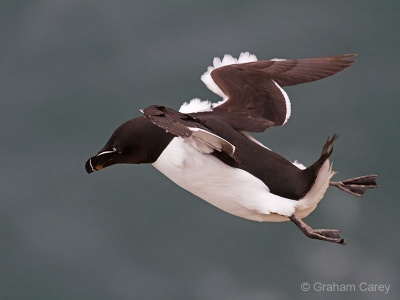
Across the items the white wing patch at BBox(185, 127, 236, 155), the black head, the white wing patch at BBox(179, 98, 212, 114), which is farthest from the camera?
the white wing patch at BBox(179, 98, 212, 114)

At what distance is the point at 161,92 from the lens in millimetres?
33781

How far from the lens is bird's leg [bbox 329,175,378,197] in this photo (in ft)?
34.2

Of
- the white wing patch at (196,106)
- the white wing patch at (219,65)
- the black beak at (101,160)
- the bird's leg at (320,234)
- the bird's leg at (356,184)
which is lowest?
the bird's leg at (320,234)

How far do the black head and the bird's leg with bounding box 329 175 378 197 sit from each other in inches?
68.3

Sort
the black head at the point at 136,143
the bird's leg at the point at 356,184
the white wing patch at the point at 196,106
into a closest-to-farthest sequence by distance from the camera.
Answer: the black head at the point at 136,143, the white wing patch at the point at 196,106, the bird's leg at the point at 356,184

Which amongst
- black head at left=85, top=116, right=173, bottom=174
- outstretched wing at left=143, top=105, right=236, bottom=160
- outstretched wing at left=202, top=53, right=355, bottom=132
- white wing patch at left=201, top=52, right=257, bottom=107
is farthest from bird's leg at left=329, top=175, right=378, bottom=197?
black head at left=85, top=116, right=173, bottom=174

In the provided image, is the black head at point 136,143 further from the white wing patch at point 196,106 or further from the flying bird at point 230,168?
the white wing patch at point 196,106

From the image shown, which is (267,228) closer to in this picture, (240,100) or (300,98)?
(300,98)

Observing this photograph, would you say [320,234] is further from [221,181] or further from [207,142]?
[207,142]

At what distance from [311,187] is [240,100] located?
1356 mm

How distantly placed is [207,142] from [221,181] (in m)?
0.40

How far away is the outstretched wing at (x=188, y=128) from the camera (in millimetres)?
8703

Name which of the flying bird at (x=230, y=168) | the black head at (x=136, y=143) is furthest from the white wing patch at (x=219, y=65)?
the black head at (x=136, y=143)

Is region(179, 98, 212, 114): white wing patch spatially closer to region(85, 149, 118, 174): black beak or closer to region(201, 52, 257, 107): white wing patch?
region(201, 52, 257, 107): white wing patch
